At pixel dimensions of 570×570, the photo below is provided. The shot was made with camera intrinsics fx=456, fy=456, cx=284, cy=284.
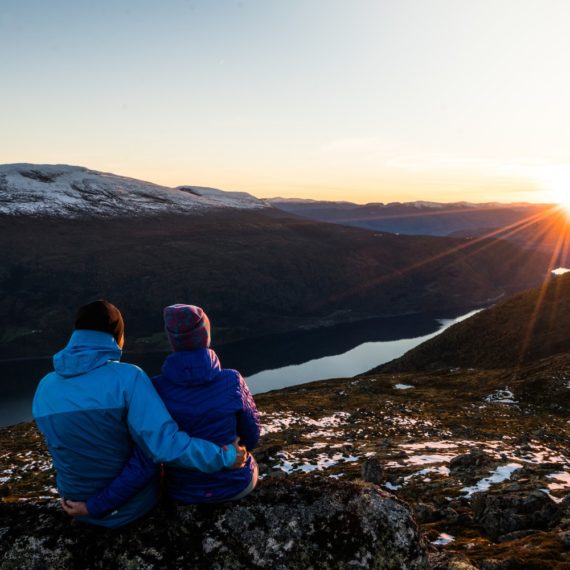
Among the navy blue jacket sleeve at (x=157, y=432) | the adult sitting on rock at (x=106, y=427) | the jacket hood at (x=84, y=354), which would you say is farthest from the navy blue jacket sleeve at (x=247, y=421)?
the jacket hood at (x=84, y=354)

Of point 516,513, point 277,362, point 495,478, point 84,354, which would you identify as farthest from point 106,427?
point 277,362

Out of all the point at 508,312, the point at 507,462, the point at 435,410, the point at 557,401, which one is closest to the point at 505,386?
the point at 557,401

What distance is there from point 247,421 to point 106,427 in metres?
1.59

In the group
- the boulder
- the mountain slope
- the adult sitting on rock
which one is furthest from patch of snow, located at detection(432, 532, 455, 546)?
the mountain slope

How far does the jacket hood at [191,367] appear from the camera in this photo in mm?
5133

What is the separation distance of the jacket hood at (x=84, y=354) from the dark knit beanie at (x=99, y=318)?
0.20ft

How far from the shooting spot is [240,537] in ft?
17.6

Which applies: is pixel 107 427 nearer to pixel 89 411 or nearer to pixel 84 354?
pixel 89 411

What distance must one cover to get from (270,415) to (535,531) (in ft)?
103

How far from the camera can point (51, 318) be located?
199750mm

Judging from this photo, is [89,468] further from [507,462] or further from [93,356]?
[507,462]

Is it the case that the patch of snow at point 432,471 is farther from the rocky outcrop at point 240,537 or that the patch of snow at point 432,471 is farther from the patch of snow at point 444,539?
the rocky outcrop at point 240,537

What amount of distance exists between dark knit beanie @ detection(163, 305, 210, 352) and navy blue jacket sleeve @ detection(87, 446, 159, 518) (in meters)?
1.26

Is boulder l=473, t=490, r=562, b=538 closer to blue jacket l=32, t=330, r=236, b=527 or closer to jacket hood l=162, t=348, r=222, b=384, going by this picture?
blue jacket l=32, t=330, r=236, b=527
